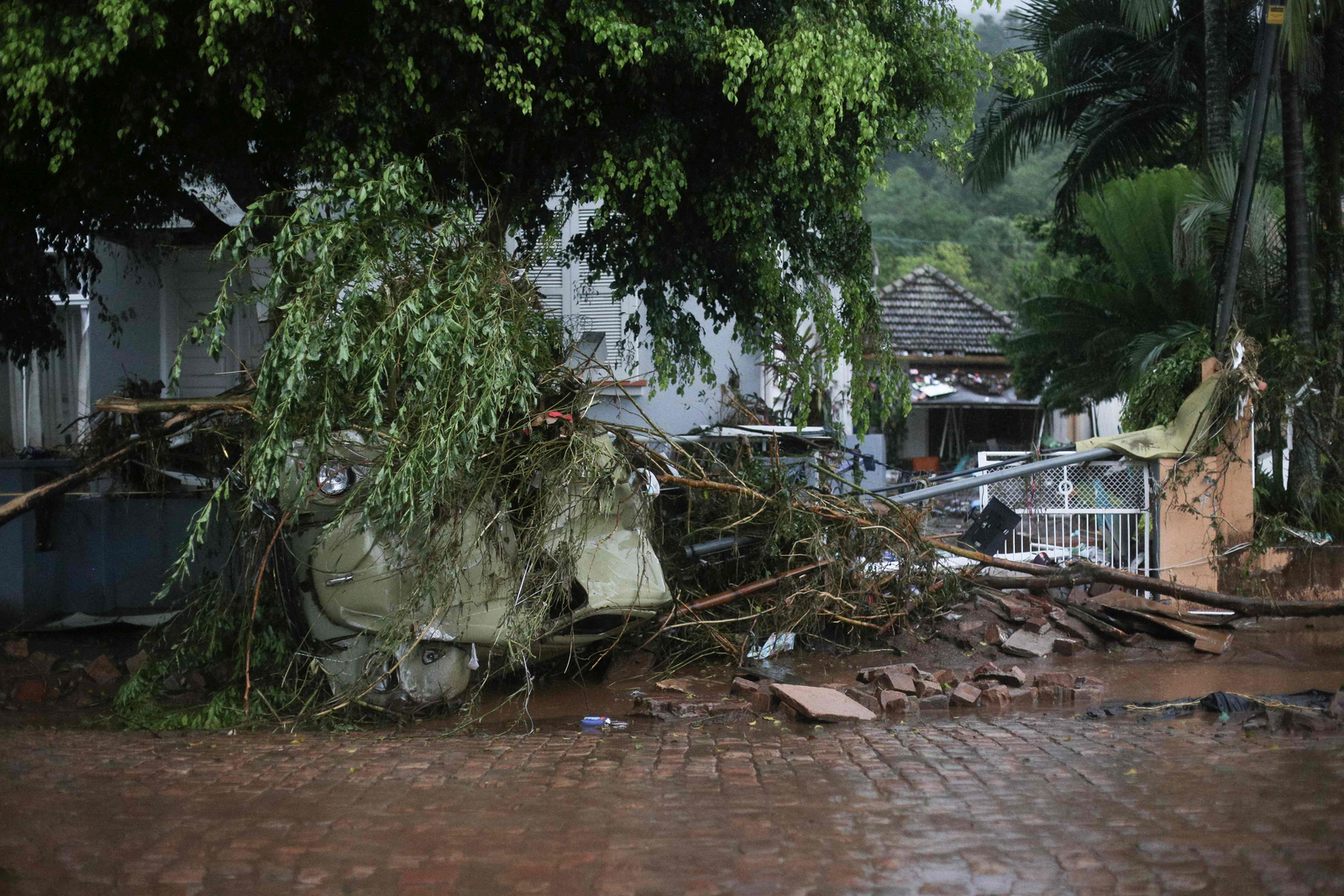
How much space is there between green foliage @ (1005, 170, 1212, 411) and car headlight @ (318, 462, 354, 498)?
30.6 feet

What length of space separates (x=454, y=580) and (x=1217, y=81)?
37.1 feet

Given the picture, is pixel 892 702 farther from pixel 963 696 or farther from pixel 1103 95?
pixel 1103 95

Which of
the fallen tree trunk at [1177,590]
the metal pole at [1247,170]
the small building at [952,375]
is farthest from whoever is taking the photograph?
the small building at [952,375]

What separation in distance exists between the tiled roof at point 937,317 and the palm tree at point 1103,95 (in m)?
9.09

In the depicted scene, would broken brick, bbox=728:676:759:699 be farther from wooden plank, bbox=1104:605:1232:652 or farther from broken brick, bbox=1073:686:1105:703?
wooden plank, bbox=1104:605:1232:652

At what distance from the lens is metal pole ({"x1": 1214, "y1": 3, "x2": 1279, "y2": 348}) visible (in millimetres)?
10195

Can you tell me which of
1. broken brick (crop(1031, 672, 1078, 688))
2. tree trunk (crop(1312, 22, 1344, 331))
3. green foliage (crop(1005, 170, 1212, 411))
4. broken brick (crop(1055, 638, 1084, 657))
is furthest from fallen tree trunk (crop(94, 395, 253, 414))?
tree trunk (crop(1312, 22, 1344, 331))

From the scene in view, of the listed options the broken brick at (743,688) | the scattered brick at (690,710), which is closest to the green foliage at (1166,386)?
the broken brick at (743,688)

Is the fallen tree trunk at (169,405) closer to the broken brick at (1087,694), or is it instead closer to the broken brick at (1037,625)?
the broken brick at (1087,694)

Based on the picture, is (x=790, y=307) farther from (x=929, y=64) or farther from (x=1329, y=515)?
(x=1329, y=515)

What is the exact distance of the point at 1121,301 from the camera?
1578 centimetres

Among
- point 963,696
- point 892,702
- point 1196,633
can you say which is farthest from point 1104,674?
point 892,702

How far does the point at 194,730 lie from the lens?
6598 millimetres

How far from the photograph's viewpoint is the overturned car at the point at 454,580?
6477 millimetres
